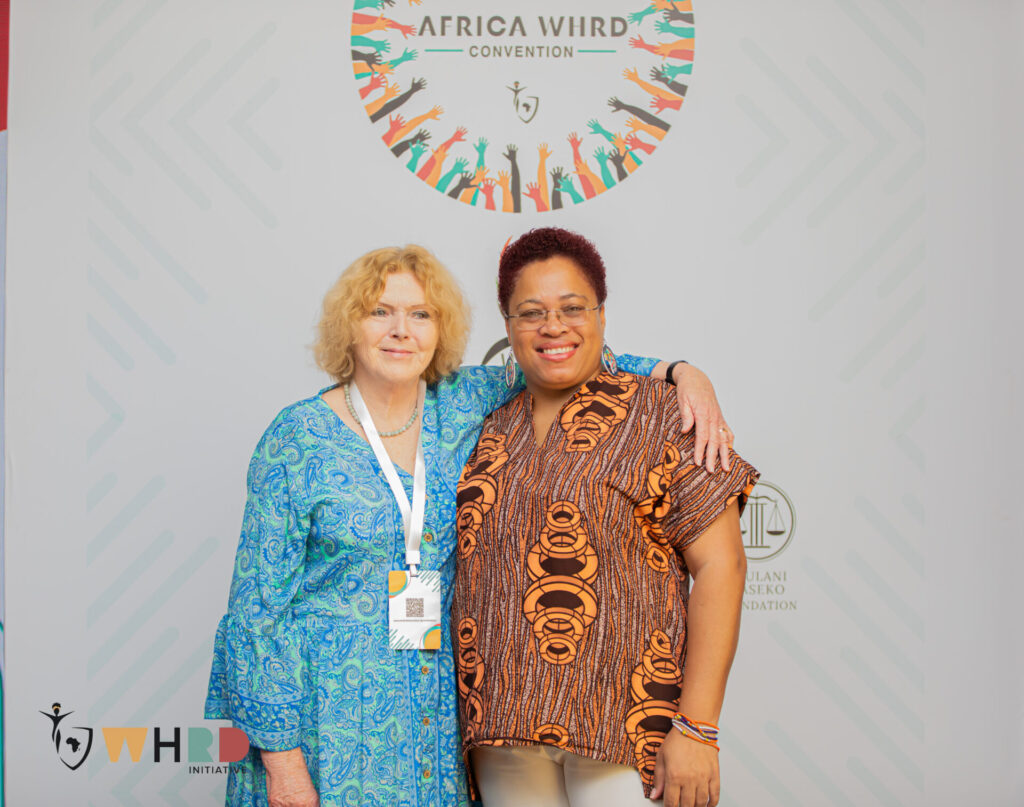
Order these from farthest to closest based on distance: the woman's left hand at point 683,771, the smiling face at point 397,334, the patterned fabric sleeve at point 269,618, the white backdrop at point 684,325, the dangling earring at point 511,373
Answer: the white backdrop at point 684,325
the dangling earring at point 511,373
the smiling face at point 397,334
the patterned fabric sleeve at point 269,618
the woman's left hand at point 683,771

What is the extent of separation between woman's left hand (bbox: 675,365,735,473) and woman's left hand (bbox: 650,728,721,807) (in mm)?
462

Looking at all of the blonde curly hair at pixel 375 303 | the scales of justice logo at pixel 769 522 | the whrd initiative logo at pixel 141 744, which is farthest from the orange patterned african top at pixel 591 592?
the whrd initiative logo at pixel 141 744

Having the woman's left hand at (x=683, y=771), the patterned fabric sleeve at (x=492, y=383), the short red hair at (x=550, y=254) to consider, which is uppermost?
the short red hair at (x=550, y=254)

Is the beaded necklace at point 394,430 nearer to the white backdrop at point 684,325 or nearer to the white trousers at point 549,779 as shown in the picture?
the white trousers at point 549,779

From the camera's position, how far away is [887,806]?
9.59ft

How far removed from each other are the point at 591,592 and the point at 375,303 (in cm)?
70

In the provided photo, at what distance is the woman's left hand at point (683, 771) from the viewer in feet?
4.94

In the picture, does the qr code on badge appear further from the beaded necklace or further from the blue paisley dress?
the beaded necklace

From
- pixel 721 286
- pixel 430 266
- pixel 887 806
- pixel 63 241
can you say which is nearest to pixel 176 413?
pixel 63 241

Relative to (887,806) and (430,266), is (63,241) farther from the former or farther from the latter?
(887,806)

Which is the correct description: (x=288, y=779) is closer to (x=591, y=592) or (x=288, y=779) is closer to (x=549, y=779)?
(x=549, y=779)

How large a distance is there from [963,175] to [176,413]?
8.77ft

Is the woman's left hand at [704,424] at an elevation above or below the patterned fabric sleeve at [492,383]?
below

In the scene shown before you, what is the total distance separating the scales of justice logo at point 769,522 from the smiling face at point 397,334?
60.1 inches
